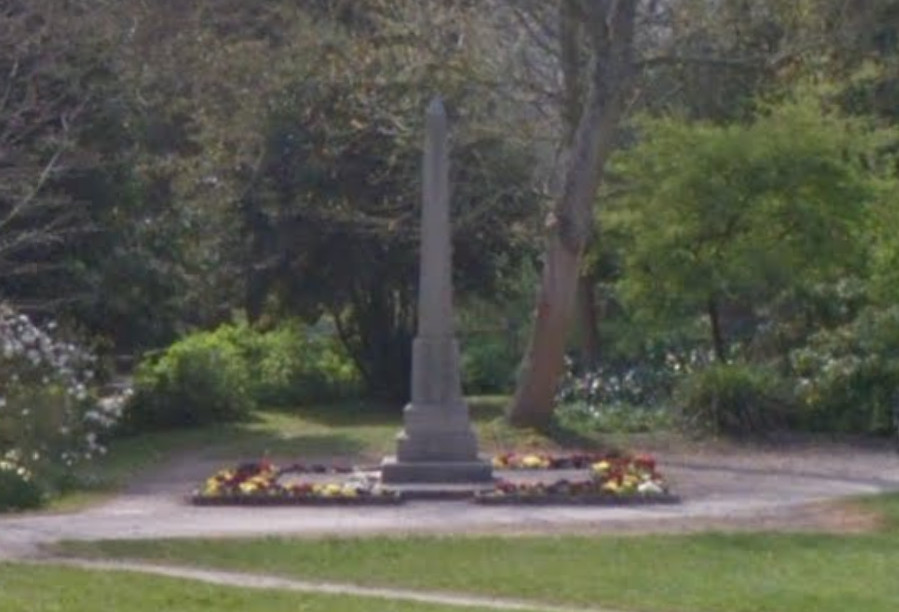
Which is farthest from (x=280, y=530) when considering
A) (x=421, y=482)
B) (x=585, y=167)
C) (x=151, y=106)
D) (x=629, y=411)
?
(x=151, y=106)

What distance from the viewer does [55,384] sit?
81.9ft

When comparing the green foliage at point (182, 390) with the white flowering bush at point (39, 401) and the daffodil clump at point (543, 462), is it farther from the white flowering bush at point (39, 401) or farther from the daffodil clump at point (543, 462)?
the daffodil clump at point (543, 462)

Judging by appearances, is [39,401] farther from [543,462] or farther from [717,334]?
[717,334]

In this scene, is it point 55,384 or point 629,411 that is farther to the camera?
point 629,411

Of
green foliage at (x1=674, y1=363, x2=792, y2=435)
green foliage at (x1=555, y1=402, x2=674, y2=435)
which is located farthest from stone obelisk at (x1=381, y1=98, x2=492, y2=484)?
green foliage at (x1=555, y1=402, x2=674, y2=435)

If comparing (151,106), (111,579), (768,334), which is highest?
(151,106)

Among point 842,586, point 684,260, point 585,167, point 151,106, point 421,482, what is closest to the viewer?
point 842,586

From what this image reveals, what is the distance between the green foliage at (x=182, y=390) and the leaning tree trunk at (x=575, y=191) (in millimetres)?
5236

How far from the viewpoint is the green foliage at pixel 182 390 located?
33.3 meters

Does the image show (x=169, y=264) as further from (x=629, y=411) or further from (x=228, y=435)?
(x=629, y=411)

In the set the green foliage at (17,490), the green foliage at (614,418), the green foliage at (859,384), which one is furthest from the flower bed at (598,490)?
the green foliage at (614,418)

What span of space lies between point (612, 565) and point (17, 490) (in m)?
6.57

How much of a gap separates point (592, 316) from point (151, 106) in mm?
7318

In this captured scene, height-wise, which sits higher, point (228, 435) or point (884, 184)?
point (884, 184)
